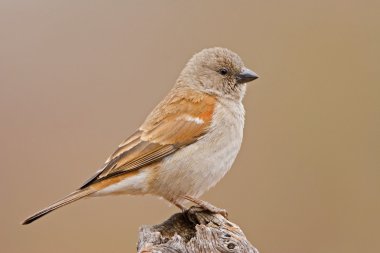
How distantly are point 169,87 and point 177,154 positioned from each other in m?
2.95

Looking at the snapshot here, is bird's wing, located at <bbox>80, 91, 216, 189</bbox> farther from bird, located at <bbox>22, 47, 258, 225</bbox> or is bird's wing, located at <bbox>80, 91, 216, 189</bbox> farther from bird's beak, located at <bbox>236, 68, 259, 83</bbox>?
bird's beak, located at <bbox>236, 68, 259, 83</bbox>

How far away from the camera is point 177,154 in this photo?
6.82m

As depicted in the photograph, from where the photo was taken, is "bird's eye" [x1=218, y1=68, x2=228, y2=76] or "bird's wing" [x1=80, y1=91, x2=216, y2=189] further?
"bird's eye" [x1=218, y1=68, x2=228, y2=76]

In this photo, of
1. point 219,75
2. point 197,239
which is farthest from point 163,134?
point 197,239

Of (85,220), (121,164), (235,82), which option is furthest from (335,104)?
(121,164)

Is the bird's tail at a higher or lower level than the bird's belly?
lower

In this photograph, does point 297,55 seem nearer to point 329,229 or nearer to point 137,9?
point 137,9

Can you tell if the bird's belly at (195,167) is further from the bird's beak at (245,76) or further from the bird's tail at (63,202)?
the bird's beak at (245,76)

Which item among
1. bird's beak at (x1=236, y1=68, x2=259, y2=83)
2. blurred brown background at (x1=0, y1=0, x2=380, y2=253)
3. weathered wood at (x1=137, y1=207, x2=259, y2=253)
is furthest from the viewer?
blurred brown background at (x1=0, y1=0, x2=380, y2=253)

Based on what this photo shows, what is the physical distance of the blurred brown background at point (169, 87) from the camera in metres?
8.59

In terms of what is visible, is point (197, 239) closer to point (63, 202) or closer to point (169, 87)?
point (63, 202)

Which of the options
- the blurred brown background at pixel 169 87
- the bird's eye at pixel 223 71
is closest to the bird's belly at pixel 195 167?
the blurred brown background at pixel 169 87

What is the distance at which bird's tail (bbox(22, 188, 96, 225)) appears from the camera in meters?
6.13

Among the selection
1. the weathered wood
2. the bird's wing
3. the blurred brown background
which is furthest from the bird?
the blurred brown background
